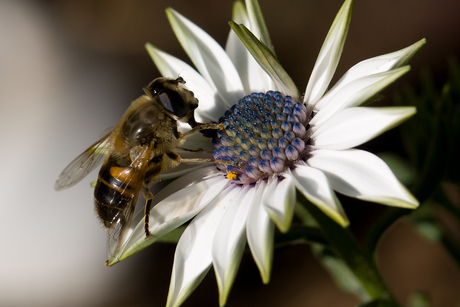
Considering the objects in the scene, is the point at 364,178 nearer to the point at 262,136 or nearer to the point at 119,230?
the point at 262,136

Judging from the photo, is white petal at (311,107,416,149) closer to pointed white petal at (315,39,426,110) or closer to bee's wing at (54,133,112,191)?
pointed white petal at (315,39,426,110)

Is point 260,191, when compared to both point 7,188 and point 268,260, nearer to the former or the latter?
point 268,260

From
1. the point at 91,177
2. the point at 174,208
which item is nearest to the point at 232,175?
the point at 174,208

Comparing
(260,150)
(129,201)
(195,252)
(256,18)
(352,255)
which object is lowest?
(352,255)

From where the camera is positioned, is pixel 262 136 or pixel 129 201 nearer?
pixel 129 201

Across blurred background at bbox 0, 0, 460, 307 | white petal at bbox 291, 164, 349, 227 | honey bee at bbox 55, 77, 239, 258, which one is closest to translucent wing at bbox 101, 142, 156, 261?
honey bee at bbox 55, 77, 239, 258

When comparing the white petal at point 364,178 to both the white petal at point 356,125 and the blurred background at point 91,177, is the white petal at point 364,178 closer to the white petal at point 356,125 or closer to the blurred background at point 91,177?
the white petal at point 356,125

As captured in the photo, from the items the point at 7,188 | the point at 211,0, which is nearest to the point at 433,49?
the point at 211,0

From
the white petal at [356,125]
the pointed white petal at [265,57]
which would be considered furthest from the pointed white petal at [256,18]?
the white petal at [356,125]
